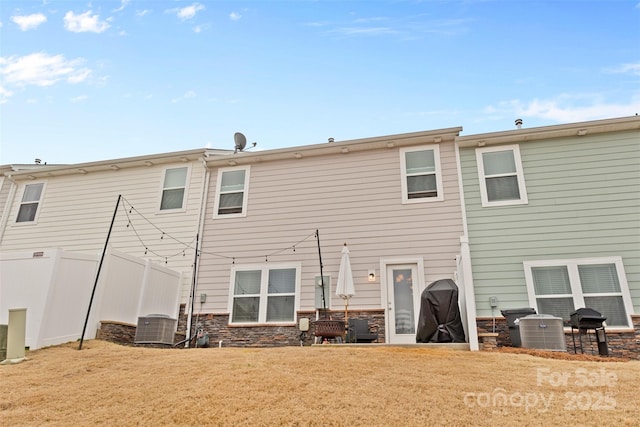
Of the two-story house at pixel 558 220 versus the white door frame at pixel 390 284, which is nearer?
the two-story house at pixel 558 220

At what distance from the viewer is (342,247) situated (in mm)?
9492

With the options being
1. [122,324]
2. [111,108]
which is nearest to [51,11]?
[111,108]

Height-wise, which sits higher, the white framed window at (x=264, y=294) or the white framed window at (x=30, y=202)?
the white framed window at (x=30, y=202)

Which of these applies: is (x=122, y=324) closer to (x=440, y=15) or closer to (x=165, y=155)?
(x=165, y=155)

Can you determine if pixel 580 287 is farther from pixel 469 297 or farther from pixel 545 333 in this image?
pixel 469 297

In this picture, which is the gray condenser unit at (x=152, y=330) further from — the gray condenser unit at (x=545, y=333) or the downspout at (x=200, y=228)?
the gray condenser unit at (x=545, y=333)

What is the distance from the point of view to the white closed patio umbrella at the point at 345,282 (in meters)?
8.38

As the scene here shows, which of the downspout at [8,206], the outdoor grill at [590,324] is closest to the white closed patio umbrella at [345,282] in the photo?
the outdoor grill at [590,324]

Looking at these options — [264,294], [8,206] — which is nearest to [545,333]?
[264,294]

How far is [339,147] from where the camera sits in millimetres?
10367

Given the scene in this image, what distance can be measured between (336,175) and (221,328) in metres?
4.76

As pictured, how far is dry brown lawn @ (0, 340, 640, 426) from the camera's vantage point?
11.0 feet

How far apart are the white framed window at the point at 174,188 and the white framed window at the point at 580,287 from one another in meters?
8.83

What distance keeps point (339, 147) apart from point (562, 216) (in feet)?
17.8
